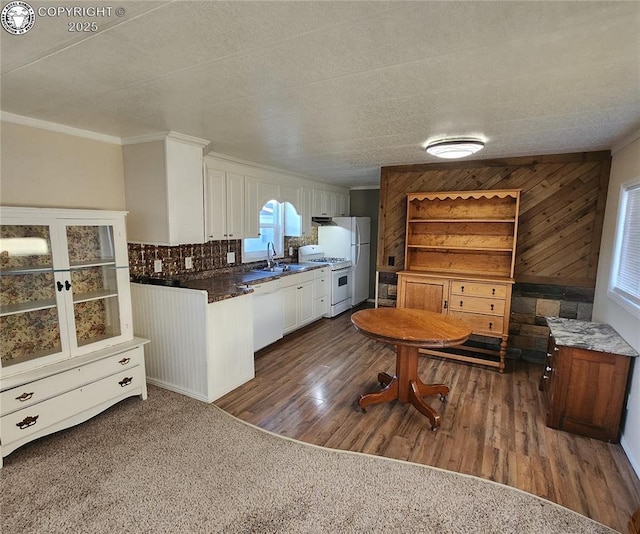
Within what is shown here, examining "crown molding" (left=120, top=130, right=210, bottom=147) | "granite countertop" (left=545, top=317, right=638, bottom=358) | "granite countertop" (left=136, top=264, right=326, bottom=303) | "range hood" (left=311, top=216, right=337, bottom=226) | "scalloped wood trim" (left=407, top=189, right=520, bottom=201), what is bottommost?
"granite countertop" (left=545, top=317, right=638, bottom=358)

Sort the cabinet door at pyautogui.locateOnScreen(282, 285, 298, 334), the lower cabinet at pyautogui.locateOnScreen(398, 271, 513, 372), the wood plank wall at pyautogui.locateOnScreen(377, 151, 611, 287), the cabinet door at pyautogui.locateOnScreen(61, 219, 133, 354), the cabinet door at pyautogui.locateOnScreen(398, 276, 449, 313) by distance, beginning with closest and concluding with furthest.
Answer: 1. the cabinet door at pyautogui.locateOnScreen(61, 219, 133, 354)
2. the wood plank wall at pyautogui.locateOnScreen(377, 151, 611, 287)
3. the lower cabinet at pyautogui.locateOnScreen(398, 271, 513, 372)
4. the cabinet door at pyautogui.locateOnScreen(398, 276, 449, 313)
5. the cabinet door at pyautogui.locateOnScreen(282, 285, 298, 334)

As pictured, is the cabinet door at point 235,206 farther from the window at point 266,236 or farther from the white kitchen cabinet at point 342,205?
the white kitchen cabinet at point 342,205

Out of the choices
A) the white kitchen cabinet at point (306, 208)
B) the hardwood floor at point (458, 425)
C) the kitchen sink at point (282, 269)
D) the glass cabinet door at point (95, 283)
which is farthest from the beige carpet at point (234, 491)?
the white kitchen cabinet at point (306, 208)

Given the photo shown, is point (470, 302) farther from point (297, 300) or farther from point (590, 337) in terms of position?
point (297, 300)

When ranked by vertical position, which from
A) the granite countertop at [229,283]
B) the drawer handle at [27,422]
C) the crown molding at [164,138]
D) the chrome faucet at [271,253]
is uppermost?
the crown molding at [164,138]

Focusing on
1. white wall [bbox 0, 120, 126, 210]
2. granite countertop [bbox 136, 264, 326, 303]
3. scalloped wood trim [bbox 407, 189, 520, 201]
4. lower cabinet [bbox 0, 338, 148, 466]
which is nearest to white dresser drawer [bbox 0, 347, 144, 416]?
lower cabinet [bbox 0, 338, 148, 466]

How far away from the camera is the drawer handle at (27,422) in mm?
2205

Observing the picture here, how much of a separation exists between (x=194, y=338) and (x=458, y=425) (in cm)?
233

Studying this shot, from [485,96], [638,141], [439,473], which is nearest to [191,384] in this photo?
[439,473]

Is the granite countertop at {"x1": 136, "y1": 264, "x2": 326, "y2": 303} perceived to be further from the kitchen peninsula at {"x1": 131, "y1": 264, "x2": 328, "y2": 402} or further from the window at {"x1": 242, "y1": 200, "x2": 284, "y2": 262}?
the window at {"x1": 242, "y1": 200, "x2": 284, "y2": 262}

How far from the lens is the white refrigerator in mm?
6004

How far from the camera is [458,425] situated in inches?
106

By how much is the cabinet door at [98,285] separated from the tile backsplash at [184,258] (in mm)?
423

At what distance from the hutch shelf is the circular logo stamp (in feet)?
12.0
